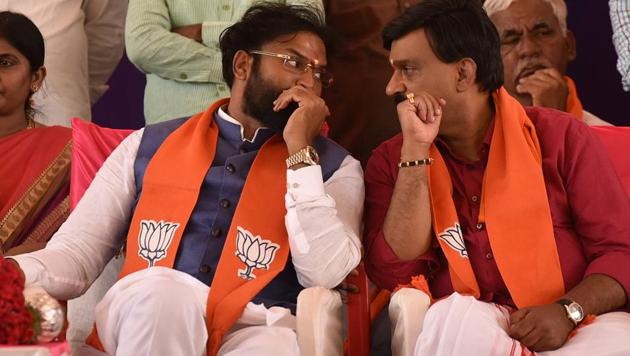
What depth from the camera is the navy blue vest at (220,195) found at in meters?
3.10

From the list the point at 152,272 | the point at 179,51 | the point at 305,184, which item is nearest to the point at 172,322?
the point at 152,272

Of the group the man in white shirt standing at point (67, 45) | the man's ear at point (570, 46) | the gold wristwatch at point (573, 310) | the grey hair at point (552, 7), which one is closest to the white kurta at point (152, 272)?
the gold wristwatch at point (573, 310)

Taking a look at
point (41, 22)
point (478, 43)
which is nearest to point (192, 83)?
point (41, 22)

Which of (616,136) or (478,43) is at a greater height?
(478,43)

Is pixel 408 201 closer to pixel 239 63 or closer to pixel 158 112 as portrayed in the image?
pixel 239 63

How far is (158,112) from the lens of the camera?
423 cm

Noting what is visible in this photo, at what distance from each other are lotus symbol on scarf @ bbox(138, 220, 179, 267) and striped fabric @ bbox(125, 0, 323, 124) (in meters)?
1.07

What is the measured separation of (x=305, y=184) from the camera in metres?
3.01

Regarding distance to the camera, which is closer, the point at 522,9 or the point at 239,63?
the point at 239,63

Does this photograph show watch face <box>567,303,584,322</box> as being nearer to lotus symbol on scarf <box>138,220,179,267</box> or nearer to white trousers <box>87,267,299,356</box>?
white trousers <box>87,267,299,356</box>

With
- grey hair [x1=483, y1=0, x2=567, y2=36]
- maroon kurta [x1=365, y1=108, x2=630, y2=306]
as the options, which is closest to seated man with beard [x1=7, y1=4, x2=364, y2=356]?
maroon kurta [x1=365, y1=108, x2=630, y2=306]

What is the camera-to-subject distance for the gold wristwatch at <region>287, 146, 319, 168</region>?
3064mm

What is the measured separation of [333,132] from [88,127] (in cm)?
108

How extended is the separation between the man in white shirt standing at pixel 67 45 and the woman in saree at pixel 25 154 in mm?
450
